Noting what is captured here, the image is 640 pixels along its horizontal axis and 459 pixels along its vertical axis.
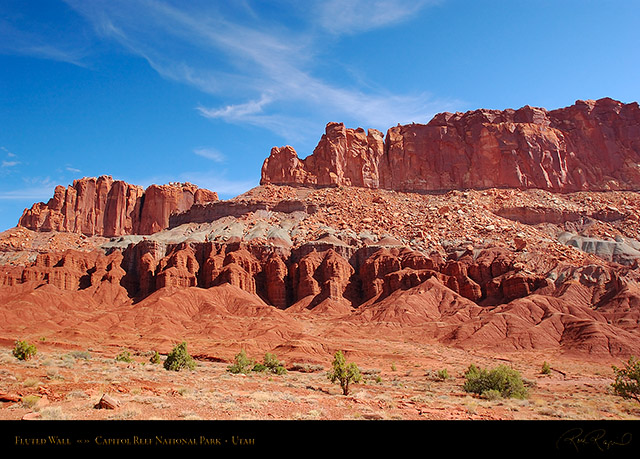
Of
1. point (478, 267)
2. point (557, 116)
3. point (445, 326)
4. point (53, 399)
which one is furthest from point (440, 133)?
point (53, 399)

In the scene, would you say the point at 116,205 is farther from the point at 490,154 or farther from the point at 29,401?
the point at 29,401

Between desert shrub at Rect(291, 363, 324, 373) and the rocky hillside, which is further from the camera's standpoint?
the rocky hillside

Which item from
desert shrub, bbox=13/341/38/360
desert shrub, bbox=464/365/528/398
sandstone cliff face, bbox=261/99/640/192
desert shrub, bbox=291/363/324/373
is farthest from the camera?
sandstone cliff face, bbox=261/99/640/192

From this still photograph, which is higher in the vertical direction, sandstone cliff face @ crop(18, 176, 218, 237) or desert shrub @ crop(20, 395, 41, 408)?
sandstone cliff face @ crop(18, 176, 218, 237)

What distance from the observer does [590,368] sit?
50.8 metres

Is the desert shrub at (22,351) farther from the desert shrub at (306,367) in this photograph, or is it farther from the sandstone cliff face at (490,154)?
the sandstone cliff face at (490,154)

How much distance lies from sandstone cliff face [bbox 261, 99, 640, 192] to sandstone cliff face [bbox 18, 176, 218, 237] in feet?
133

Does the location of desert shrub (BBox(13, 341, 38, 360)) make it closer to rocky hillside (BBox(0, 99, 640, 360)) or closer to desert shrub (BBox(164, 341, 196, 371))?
desert shrub (BBox(164, 341, 196, 371))

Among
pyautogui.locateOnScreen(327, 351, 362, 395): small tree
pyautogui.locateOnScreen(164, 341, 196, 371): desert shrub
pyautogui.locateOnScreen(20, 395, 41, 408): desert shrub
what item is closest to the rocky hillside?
pyautogui.locateOnScreen(164, 341, 196, 371): desert shrub

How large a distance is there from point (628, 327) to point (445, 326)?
22816mm
